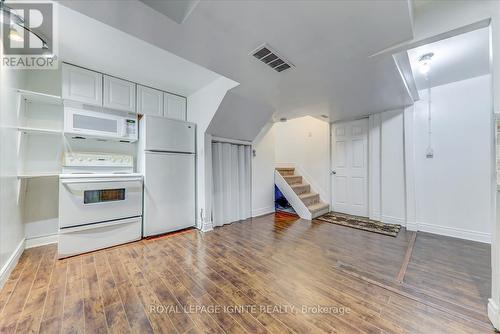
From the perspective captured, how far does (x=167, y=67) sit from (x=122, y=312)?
275 cm

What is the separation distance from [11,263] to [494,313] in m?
4.27

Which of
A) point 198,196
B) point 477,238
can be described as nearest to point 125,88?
point 198,196

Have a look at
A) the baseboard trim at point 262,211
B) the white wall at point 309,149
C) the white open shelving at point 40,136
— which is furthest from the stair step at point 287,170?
the white open shelving at point 40,136

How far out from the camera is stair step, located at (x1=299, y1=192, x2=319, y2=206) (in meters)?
4.29

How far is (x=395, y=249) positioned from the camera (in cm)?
251

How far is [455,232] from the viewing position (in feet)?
9.80

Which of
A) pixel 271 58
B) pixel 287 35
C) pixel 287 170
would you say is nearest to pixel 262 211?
pixel 287 170

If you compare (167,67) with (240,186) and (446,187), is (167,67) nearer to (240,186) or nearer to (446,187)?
(240,186)

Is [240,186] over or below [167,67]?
below

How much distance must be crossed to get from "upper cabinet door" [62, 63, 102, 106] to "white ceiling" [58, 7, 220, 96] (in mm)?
109

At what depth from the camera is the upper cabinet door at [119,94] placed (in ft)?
9.09

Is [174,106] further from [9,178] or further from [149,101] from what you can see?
[9,178]

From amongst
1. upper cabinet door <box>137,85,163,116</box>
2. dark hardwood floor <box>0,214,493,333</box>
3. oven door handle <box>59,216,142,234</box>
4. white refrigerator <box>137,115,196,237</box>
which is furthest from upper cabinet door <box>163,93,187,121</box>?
dark hardwood floor <box>0,214,493,333</box>

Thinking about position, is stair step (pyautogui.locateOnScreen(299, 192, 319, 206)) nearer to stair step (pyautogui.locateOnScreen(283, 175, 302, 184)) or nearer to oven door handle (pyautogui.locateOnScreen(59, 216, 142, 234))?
stair step (pyautogui.locateOnScreen(283, 175, 302, 184))
